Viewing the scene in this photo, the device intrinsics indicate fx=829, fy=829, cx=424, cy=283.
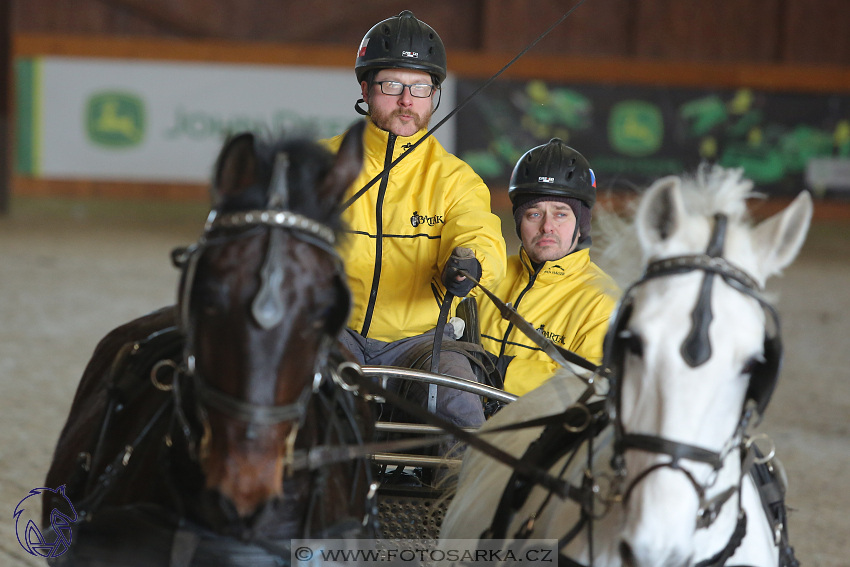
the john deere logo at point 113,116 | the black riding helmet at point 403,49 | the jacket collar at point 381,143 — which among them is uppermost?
the john deere logo at point 113,116

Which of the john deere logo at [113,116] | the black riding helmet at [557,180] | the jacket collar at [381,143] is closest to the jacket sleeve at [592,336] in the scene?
the black riding helmet at [557,180]

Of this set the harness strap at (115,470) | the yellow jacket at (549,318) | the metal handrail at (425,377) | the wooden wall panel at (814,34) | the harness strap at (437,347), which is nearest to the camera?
the harness strap at (115,470)

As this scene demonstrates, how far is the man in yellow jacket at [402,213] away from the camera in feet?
9.37

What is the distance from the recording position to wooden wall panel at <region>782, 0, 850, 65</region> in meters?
14.6

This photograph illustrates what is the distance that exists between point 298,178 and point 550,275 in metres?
1.63

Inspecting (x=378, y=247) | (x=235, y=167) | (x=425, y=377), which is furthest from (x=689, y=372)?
(x=378, y=247)

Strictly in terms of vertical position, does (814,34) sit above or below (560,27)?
above

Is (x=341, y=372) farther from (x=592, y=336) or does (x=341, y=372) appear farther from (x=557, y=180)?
(x=557, y=180)

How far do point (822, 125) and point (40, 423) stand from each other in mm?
12901

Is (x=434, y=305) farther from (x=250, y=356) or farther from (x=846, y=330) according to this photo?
(x=846, y=330)

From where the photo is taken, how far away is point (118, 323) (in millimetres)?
7574

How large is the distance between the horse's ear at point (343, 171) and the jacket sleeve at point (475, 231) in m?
1.05

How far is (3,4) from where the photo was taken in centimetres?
1417

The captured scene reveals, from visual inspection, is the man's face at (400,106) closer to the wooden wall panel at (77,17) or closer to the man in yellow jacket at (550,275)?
the man in yellow jacket at (550,275)
